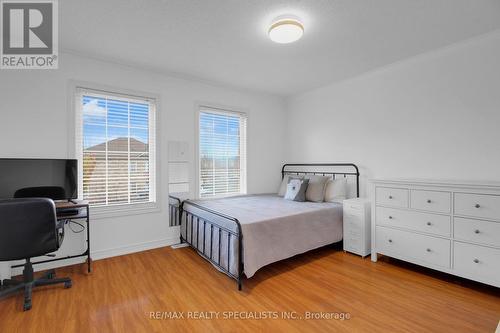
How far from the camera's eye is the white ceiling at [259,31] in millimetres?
2012

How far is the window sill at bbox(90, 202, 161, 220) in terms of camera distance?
117 inches

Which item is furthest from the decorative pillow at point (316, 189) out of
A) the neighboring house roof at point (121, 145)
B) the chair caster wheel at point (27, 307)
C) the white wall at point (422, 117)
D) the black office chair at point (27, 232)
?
the chair caster wheel at point (27, 307)

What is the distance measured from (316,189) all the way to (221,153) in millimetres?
1652

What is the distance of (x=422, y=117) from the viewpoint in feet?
9.77

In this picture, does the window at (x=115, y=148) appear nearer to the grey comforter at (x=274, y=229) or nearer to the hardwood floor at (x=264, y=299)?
the grey comforter at (x=274, y=229)

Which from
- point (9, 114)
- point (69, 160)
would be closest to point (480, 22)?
point (69, 160)

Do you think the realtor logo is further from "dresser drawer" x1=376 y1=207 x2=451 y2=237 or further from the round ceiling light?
"dresser drawer" x1=376 y1=207 x2=451 y2=237

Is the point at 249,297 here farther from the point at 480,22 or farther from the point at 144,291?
the point at 480,22

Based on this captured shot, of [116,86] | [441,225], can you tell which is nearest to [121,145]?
[116,86]

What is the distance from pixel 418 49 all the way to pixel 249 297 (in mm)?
3208

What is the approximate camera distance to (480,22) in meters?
2.25

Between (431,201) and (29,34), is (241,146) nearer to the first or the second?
(431,201)

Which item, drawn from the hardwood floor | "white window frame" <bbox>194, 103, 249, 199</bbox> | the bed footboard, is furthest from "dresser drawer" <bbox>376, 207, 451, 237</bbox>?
"white window frame" <bbox>194, 103, 249, 199</bbox>

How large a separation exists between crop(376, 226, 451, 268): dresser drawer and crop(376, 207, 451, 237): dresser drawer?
0.22ft
